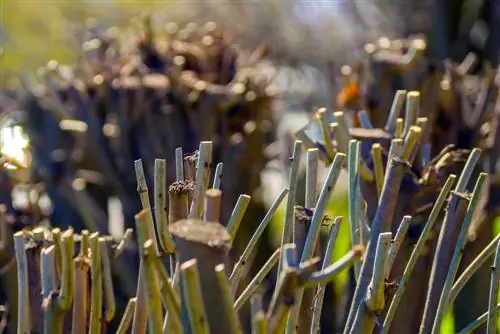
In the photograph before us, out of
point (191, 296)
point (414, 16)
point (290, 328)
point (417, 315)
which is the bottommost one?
point (417, 315)

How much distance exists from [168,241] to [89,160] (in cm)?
341

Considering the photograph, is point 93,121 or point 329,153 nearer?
point 329,153

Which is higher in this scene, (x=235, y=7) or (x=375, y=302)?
(x=235, y=7)

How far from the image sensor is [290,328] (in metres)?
1.59

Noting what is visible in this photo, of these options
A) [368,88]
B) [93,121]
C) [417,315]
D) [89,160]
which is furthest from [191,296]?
[89,160]

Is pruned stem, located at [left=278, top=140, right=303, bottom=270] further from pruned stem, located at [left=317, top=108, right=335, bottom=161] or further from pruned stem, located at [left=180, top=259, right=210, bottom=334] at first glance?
pruned stem, located at [left=317, top=108, right=335, bottom=161]

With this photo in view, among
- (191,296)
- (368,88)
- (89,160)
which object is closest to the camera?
(191,296)

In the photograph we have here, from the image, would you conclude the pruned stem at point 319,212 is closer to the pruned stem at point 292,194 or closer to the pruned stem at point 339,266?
the pruned stem at point 292,194

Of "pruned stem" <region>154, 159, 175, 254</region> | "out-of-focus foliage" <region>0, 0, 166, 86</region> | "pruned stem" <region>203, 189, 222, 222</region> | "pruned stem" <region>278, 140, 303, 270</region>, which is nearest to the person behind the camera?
"pruned stem" <region>203, 189, 222, 222</region>

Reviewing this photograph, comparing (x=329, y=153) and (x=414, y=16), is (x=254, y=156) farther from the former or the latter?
(x=414, y=16)

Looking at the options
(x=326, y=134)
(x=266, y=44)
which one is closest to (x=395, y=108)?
(x=326, y=134)

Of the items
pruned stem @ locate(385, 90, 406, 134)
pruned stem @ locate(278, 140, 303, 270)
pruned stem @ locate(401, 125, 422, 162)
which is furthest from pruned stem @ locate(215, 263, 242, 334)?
pruned stem @ locate(385, 90, 406, 134)

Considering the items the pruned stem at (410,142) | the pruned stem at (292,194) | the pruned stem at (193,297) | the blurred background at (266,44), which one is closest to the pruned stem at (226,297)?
the pruned stem at (193,297)

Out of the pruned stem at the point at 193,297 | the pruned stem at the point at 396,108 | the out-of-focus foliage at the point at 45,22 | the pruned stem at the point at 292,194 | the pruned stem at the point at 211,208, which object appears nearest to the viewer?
the pruned stem at the point at 193,297
